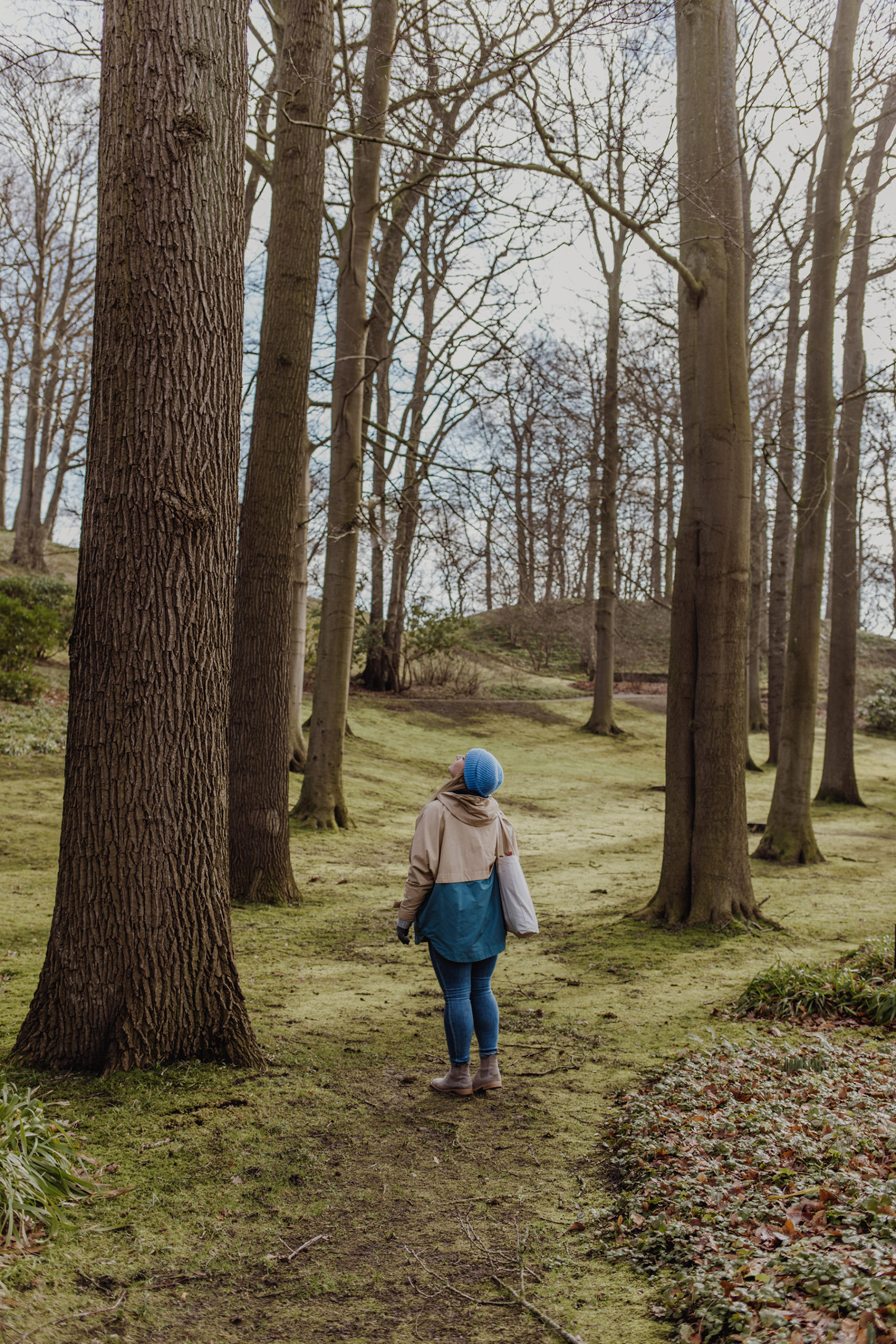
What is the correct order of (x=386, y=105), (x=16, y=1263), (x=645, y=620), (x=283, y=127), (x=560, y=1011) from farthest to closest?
(x=645, y=620) < (x=386, y=105) < (x=283, y=127) < (x=560, y=1011) < (x=16, y=1263)

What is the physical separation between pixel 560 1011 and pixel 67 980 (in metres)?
2.97

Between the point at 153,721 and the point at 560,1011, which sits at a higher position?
the point at 153,721

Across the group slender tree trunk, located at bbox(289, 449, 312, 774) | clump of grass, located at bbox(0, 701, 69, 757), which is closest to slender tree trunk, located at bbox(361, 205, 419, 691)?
slender tree trunk, located at bbox(289, 449, 312, 774)

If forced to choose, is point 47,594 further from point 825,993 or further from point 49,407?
point 825,993

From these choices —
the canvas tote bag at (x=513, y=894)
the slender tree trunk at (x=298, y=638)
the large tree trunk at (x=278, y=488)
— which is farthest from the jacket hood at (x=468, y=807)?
the slender tree trunk at (x=298, y=638)

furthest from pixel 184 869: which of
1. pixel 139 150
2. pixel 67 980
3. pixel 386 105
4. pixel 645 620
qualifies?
pixel 645 620

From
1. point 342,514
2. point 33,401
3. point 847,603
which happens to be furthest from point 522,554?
point 33,401

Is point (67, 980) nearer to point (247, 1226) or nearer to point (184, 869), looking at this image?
point (184, 869)

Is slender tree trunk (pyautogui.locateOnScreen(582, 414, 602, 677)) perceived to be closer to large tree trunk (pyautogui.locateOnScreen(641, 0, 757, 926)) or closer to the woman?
large tree trunk (pyautogui.locateOnScreen(641, 0, 757, 926))

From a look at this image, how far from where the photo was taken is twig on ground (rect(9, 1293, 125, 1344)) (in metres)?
2.41

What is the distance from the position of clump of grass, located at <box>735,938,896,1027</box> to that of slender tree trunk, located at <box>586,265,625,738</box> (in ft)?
52.9

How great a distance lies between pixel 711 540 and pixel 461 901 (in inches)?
181

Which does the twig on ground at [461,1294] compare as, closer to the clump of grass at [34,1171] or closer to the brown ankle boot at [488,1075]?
the clump of grass at [34,1171]

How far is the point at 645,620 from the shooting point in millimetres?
39312
